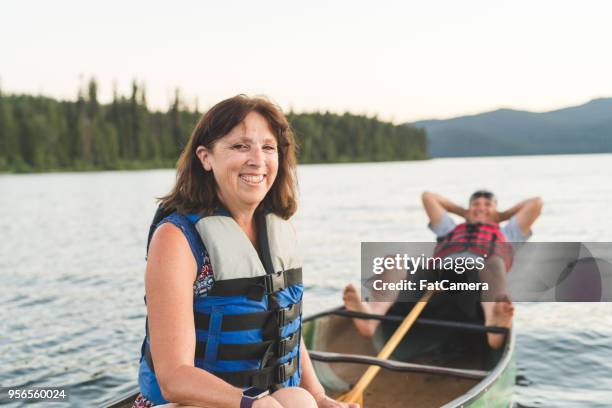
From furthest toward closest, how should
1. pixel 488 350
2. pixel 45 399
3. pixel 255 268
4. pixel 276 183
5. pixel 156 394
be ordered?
pixel 45 399 < pixel 488 350 < pixel 276 183 < pixel 255 268 < pixel 156 394

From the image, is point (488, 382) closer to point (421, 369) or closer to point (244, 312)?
point (421, 369)

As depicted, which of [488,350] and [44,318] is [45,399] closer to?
[44,318]

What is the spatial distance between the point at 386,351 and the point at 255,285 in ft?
10.6

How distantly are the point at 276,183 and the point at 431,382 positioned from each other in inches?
139

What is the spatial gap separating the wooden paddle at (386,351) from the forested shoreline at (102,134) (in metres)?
71.9

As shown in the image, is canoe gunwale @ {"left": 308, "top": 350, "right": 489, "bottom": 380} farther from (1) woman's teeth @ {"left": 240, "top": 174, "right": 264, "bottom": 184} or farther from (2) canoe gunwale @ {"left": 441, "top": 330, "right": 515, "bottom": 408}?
(1) woman's teeth @ {"left": 240, "top": 174, "right": 264, "bottom": 184}

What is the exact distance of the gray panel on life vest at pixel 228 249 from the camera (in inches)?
108

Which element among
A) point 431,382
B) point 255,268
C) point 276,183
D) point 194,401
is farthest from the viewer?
point 431,382

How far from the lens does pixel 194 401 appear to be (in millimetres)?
2457

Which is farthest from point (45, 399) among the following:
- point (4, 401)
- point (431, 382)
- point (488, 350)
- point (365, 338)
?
point (488, 350)

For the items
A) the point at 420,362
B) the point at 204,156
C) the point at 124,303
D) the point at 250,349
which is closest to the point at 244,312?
the point at 250,349

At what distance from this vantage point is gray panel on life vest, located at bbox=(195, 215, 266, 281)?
2.74m

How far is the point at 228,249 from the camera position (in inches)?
110

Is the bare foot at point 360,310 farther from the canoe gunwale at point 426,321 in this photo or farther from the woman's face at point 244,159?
the woman's face at point 244,159
